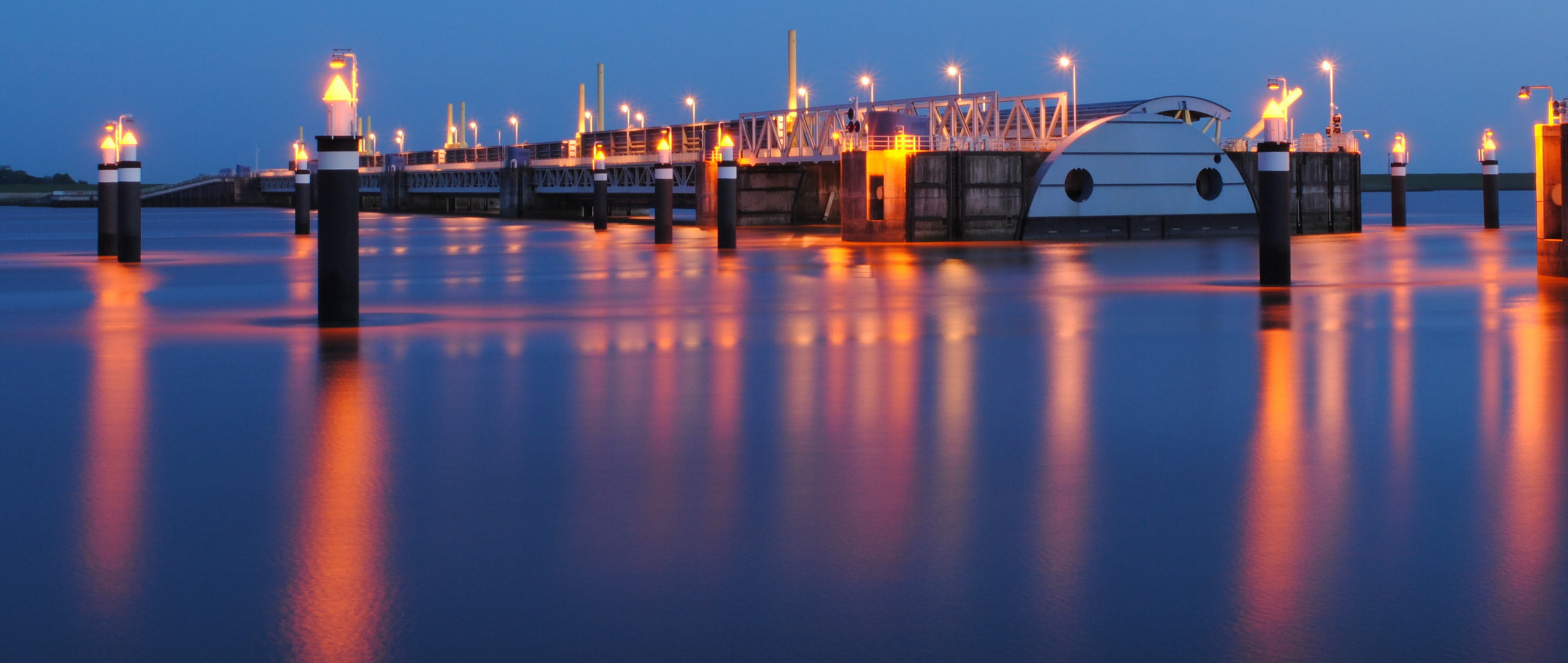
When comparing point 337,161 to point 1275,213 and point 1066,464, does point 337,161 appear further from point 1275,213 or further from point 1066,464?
point 1275,213

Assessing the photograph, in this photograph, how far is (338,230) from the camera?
16.8 meters

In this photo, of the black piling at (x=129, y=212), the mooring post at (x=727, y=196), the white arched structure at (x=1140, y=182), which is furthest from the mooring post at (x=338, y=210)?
the white arched structure at (x=1140, y=182)

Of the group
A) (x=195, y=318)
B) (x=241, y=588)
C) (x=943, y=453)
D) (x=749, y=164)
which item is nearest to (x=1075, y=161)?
(x=749, y=164)

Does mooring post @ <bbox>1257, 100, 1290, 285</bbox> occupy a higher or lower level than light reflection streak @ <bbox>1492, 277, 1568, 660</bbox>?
higher

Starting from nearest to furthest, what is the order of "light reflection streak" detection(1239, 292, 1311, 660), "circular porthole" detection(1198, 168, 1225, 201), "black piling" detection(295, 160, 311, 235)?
"light reflection streak" detection(1239, 292, 1311, 660), "circular porthole" detection(1198, 168, 1225, 201), "black piling" detection(295, 160, 311, 235)

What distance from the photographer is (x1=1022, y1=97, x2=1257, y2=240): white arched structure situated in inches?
1801

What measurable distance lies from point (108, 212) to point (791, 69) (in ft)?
168

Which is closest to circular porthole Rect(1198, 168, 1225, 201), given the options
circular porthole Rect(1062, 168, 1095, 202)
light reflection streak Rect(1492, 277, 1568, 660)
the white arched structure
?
the white arched structure

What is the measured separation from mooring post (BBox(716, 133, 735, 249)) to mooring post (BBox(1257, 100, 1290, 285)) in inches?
662

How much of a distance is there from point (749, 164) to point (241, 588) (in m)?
58.1

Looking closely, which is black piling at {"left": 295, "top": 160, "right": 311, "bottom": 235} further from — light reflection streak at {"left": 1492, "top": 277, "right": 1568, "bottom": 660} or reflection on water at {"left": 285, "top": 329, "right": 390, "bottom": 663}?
light reflection streak at {"left": 1492, "top": 277, "right": 1568, "bottom": 660}

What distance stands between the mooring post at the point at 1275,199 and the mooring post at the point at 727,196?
16808 mm

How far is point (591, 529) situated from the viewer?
6.68 m

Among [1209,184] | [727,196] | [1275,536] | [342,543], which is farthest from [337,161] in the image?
[1209,184]
